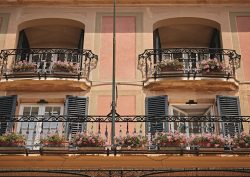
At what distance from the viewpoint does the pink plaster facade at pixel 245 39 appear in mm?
15267

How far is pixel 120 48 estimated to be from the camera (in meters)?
15.7

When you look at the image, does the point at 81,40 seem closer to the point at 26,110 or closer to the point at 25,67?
the point at 25,67

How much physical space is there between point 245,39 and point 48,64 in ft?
21.7

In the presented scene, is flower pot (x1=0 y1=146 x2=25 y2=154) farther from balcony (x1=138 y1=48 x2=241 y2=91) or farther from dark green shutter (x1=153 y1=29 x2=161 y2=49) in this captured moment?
dark green shutter (x1=153 y1=29 x2=161 y2=49)

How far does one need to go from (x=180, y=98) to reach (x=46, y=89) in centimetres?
417

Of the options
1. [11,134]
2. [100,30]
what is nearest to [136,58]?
[100,30]

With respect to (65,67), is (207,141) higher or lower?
lower

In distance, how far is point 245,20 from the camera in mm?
16250

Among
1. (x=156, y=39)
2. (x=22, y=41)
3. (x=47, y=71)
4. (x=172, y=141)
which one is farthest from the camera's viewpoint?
(x=22, y=41)

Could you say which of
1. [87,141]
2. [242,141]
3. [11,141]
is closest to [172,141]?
[242,141]

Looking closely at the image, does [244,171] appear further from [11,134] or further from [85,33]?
[85,33]

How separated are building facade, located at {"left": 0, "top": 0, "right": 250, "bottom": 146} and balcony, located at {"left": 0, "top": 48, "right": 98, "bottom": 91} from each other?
0.10ft

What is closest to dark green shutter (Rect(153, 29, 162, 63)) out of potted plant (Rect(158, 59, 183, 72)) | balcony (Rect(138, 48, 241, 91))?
balcony (Rect(138, 48, 241, 91))

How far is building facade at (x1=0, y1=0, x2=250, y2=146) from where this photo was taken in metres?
14.4
